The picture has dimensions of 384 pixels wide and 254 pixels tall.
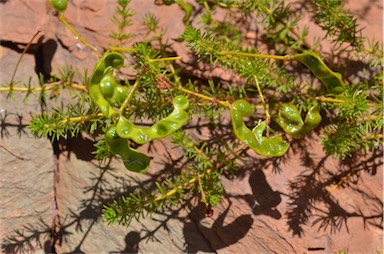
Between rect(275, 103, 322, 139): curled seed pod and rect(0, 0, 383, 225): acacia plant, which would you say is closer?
rect(0, 0, 383, 225): acacia plant

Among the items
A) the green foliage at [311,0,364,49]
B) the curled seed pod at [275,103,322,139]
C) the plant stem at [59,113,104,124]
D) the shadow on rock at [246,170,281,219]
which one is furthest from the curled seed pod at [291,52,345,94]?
the plant stem at [59,113,104,124]

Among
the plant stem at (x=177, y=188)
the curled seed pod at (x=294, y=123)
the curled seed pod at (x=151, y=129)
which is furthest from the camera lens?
the plant stem at (x=177, y=188)

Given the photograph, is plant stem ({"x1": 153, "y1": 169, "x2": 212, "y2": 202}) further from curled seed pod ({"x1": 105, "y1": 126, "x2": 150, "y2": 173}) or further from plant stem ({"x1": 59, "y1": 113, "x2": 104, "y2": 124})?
plant stem ({"x1": 59, "y1": 113, "x2": 104, "y2": 124})

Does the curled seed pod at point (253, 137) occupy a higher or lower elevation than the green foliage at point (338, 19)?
lower

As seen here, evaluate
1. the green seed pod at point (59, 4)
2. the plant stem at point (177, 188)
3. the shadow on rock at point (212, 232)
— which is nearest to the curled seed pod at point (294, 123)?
the plant stem at point (177, 188)

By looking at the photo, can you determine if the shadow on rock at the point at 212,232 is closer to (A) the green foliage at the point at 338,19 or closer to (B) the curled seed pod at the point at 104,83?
(B) the curled seed pod at the point at 104,83

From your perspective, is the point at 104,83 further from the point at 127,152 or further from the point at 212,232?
the point at 212,232

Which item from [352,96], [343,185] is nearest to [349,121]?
[352,96]

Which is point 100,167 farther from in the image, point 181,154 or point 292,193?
point 292,193
